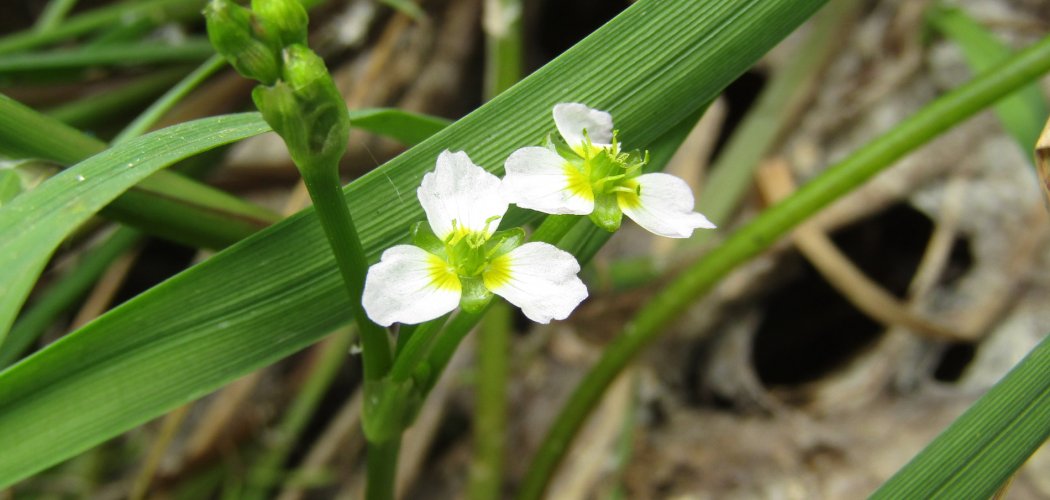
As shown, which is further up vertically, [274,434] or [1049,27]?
[274,434]

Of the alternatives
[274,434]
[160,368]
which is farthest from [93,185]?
[274,434]

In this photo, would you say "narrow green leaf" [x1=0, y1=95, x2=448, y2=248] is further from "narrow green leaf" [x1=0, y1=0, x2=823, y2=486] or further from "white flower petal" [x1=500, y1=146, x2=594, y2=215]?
"white flower petal" [x1=500, y1=146, x2=594, y2=215]

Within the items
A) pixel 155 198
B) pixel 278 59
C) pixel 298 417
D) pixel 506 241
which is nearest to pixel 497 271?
pixel 506 241

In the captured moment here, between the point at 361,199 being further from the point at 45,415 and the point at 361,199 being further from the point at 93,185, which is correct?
the point at 45,415

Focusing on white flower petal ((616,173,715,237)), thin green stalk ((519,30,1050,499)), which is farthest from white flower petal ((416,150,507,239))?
thin green stalk ((519,30,1050,499))

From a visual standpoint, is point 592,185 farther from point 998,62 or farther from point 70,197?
point 998,62

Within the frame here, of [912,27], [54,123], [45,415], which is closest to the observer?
[45,415]
